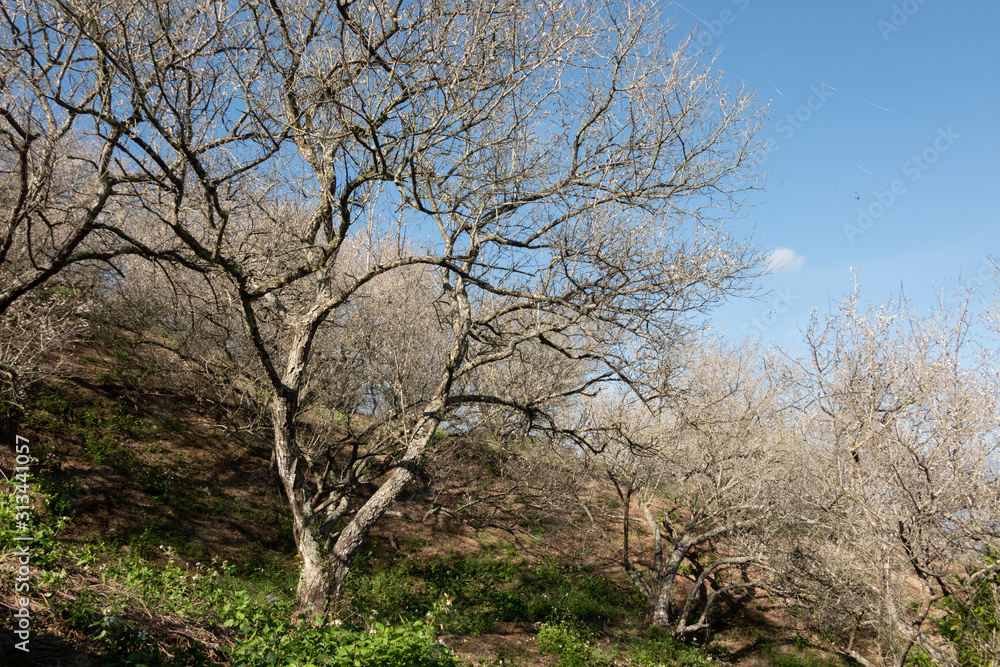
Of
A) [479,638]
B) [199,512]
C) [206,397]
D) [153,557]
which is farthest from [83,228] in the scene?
[479,638]

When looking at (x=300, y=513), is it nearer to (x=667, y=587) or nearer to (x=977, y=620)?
(x=977, y=620)

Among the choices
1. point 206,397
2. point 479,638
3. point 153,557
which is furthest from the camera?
point 206,397

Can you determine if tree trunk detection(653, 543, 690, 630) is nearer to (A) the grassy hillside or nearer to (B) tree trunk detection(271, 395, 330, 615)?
(A) the grassy hillside

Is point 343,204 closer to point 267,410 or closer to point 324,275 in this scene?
point 324,275

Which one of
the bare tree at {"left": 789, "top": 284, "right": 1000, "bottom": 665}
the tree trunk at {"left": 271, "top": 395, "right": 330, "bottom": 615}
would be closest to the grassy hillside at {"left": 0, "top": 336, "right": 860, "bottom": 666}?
the tree trunk at {"left": 271, "top": 395, "right": 330, "bottom": 615}

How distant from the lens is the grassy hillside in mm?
4109

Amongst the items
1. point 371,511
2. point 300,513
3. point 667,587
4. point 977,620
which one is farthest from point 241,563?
point 977,620

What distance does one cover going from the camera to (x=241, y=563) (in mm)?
8055

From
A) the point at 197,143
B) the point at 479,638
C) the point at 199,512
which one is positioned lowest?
the point at 479,638

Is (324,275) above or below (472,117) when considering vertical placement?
below

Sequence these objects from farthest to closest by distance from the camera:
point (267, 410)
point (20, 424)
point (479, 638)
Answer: point (267, 410) → point (479, 638) → point (20, 424)

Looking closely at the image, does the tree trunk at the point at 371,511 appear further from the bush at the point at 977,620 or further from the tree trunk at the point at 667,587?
the tree trunk at the point at 667,587

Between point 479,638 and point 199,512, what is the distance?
189 inches

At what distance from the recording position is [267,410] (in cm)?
920
